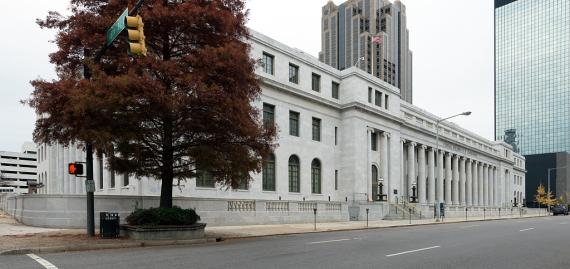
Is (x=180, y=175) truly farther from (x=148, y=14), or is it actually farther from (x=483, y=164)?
(x=483, y=164)

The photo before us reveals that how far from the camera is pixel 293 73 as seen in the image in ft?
Result: 141

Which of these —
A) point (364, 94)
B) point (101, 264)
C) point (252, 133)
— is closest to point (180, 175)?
point (252, 133)

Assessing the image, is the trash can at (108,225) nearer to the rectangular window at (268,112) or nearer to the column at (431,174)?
the rectangular window at (268,112)

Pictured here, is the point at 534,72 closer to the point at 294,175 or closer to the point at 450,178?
the point at 450,178

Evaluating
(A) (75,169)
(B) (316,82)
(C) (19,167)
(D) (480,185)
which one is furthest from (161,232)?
(C) (19,167)

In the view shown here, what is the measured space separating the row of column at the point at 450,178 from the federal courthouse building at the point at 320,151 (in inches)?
10.6

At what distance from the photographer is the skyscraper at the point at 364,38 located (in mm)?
114062

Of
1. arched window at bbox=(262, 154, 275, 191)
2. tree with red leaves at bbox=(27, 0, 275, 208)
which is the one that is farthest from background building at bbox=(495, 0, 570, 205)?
tree with red leaves at bbox=(27, 0, 275, 208)

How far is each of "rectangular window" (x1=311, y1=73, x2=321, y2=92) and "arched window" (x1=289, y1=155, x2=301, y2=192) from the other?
7.37 m

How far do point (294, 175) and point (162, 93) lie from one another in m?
26.5

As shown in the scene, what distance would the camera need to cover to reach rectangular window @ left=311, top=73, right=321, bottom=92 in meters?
45.1

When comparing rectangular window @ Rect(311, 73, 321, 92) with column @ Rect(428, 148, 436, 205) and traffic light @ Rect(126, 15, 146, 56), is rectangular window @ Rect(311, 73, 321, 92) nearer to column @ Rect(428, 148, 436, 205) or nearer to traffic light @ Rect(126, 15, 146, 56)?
column @ Rect(428, 148, 436, 205)

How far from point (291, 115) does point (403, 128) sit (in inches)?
791

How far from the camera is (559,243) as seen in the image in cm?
1884
